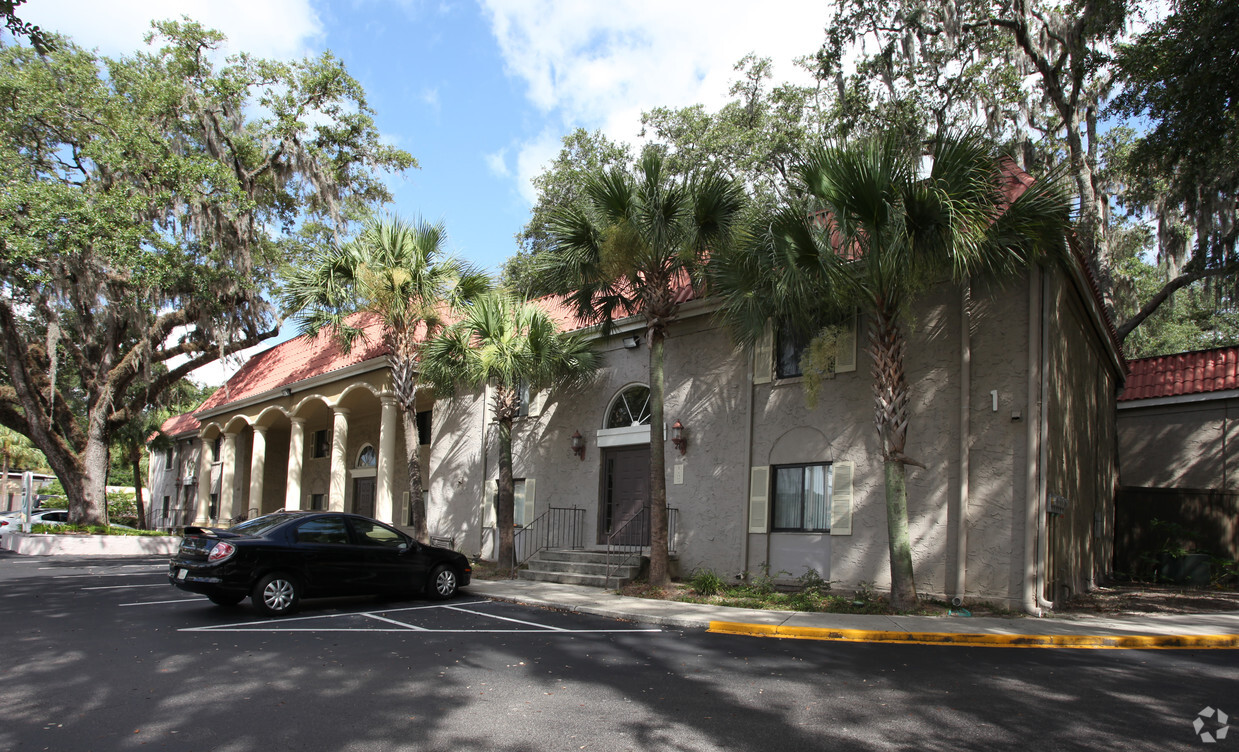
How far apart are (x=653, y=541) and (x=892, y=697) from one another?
282 inches

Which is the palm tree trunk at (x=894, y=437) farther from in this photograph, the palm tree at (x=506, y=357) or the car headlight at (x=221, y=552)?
the car headlight at (x=221, y=552)

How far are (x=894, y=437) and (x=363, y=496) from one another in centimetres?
1909

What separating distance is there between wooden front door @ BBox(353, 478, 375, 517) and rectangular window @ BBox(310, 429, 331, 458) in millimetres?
3373

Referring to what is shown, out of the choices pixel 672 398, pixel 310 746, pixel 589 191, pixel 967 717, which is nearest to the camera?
pixel 310 746

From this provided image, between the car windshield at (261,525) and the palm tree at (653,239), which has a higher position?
the palm tree at (653,239)

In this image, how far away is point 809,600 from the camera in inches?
468

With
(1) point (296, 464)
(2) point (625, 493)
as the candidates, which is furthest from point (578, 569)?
(1) point (296, 464)

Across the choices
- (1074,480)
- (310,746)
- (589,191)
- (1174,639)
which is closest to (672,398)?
(589,191)

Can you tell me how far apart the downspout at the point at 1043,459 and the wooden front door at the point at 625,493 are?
7.03m

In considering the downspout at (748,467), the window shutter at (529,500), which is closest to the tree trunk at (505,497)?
the window shutter at (529,500)

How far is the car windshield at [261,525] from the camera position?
1080 cm

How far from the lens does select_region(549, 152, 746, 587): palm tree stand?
1275 centimetres

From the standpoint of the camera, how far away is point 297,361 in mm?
27016

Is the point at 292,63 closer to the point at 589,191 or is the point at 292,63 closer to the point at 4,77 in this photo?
the point at 4,77
